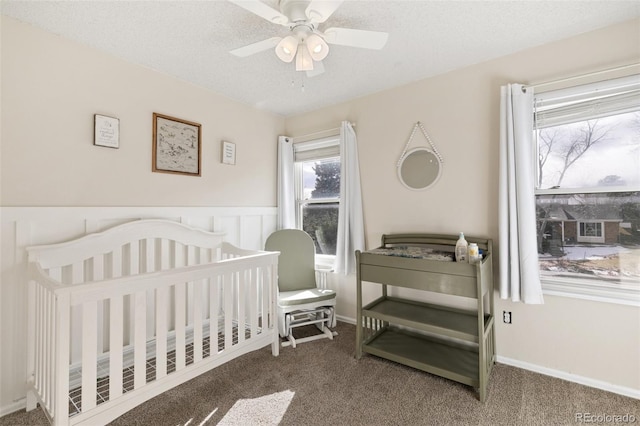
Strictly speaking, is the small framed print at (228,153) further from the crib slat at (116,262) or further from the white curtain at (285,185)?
the crib slat at (116,262)

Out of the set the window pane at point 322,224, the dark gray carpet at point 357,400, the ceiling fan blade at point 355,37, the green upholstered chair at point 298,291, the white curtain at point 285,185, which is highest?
the ceiling fan blade at point 355,37

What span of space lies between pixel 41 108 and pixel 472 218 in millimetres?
3133

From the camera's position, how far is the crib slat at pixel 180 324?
5.67 ft

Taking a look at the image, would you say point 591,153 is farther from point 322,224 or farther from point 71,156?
point 71,156

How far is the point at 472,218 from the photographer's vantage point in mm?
2354

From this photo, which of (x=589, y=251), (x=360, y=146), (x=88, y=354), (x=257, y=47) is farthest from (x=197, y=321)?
(x=589, y=251)

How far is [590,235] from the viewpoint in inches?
79.2

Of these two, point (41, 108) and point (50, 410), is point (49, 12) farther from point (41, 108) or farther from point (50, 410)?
point (50, 410)

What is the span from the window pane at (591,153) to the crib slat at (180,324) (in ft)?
8.53

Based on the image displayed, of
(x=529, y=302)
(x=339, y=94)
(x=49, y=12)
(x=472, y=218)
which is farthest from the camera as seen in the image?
(x=339, y=94)

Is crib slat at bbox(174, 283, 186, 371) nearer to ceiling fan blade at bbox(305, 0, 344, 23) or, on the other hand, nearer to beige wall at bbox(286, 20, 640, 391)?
ceiling fan blade at bbox(305, 0, 344, 23)

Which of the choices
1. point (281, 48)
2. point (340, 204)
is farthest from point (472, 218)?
point (281, 48)

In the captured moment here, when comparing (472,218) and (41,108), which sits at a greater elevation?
(41,108)

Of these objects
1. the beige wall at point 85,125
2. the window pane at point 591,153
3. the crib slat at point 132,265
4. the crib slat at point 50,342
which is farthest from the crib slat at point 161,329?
the window pane at point 591,153
